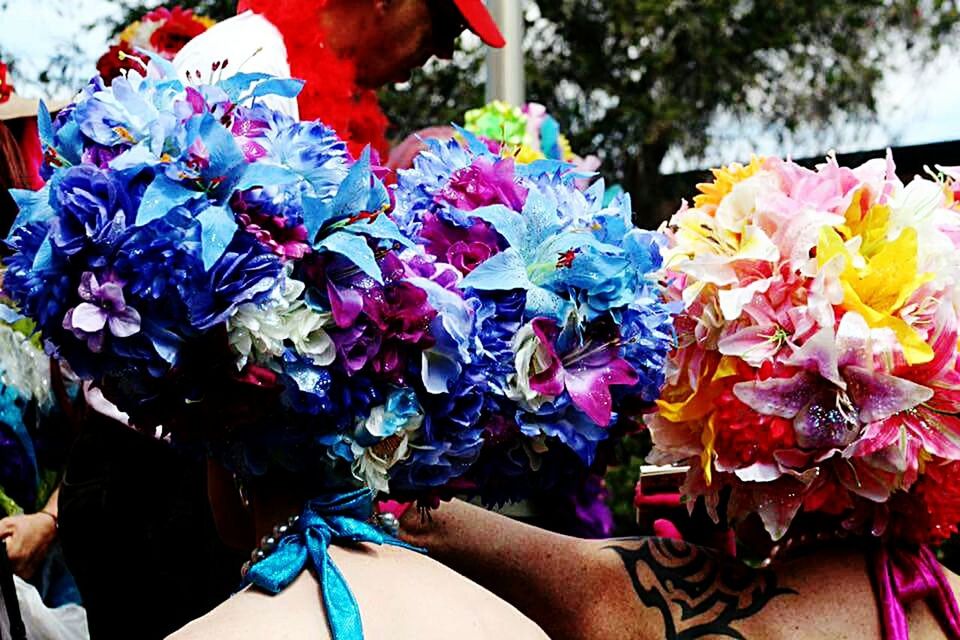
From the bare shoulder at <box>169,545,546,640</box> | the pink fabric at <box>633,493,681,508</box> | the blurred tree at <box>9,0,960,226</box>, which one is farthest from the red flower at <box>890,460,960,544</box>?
the blurred tree at <box>9,0,960,226</box>

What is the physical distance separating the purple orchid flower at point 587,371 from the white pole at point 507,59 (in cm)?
323

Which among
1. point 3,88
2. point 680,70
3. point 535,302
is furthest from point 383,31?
point 680,70

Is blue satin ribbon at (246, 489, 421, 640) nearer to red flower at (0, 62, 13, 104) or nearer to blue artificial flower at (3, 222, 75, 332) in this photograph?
blue artificial flower at (3, 222, 75, 332)

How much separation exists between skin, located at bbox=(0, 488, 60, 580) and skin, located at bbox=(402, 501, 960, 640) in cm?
96

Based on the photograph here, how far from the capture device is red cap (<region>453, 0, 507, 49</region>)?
109 inches

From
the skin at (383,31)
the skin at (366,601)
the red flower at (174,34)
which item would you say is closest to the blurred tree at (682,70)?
the red flower at (174,34)

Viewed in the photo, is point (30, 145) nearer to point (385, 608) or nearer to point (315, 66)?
point (315, 66)

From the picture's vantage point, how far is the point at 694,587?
175cm

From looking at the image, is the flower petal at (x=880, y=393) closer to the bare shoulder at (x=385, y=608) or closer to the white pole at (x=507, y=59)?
the bare shoulder at (x=385, y=608)

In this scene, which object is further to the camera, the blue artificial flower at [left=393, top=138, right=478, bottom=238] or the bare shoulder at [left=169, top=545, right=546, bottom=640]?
the blue artificial flower at [left=393, top=138, right=478, bottom=238]

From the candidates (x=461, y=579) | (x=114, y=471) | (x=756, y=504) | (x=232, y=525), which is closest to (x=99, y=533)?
(x=114, y=471)

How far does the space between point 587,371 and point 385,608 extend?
1.29ft

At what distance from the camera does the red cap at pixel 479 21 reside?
276cm

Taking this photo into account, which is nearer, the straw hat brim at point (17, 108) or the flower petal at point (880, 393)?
the flower petal at point (880, 393)
